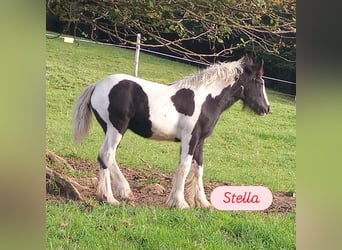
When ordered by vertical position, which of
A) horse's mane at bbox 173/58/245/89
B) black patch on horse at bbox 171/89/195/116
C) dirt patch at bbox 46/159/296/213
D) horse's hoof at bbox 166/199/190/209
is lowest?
horse's hoof at bbox 166/199/190/209

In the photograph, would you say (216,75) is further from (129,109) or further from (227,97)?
(129,109)

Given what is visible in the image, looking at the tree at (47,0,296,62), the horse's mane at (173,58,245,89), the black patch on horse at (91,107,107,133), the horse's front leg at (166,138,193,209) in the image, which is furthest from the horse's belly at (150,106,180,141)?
the tree at (47,0,296,62)

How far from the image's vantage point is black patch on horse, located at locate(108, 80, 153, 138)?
4613 millimetres

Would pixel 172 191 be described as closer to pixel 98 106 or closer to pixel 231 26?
pixel 98 106

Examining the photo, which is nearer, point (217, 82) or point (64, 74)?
point (64, 74)

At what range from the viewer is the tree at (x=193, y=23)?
4547mm

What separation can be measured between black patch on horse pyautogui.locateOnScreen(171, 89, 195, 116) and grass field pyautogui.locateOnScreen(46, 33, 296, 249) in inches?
5.4

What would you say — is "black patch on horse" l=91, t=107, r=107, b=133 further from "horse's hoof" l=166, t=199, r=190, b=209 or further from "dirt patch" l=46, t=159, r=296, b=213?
"horse's hoof" l=166, t=199, r=190, b=209

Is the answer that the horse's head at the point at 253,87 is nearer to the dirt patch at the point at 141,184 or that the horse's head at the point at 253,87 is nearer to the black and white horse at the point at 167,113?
the black and white horse at the point at 167,113

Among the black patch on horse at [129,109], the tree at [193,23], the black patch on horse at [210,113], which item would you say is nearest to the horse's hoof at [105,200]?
the black patch on horse at [129,109]
